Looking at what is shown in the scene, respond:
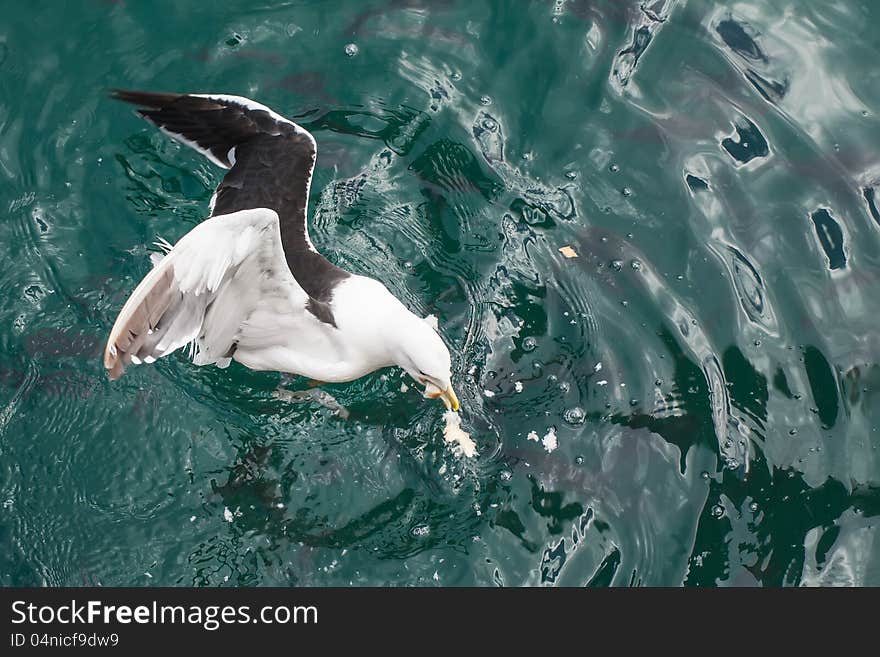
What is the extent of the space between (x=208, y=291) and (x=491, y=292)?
6.74ft

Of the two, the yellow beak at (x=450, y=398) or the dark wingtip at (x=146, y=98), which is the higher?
the dark wingtip at (x=146, y=98)

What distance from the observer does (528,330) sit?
6.71 meters

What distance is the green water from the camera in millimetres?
5836

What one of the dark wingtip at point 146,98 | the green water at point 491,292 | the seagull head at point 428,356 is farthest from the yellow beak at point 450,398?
the dark wingtip at point 146,98

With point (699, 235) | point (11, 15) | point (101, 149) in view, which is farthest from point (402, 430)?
point (11, 15)

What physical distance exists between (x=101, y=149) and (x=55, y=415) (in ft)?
6.84

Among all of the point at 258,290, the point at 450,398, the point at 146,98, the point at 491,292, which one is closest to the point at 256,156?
the point at 146,98

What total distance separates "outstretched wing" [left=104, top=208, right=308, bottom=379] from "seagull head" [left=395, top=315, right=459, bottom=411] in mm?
602

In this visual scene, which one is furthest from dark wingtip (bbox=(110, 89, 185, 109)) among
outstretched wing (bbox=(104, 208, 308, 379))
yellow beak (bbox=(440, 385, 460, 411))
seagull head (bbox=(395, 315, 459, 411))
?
yellow beak (bbox=(440, 385, 460, 411))

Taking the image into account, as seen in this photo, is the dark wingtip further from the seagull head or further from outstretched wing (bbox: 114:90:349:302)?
the seagull head

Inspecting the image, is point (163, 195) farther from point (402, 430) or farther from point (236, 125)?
point (402, 430)

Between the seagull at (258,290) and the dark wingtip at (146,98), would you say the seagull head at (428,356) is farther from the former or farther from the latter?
the dark wingtip at (146,98)

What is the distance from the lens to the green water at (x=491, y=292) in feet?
19.1

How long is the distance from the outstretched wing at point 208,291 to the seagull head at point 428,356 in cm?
60
